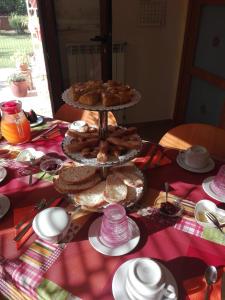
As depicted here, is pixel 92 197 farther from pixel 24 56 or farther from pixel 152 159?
pixel 24 56

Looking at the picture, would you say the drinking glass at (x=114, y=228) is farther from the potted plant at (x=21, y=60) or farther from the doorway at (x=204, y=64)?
the potted plant at (x=21, y=60)

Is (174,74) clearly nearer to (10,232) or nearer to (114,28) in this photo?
(114,28)

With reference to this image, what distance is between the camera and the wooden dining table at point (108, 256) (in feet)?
1.95

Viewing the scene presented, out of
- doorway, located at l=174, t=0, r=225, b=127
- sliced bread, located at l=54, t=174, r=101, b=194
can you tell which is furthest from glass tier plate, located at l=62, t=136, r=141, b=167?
doorway, located at l=174, t=0, r=225, b=127

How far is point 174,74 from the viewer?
2.54 metres

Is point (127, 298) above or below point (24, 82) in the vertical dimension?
above

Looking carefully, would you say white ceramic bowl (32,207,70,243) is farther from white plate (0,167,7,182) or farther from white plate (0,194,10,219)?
white plate (0,167,7,182)

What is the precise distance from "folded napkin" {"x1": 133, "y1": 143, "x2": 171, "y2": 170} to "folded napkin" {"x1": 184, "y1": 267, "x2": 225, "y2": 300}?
461 millimetres

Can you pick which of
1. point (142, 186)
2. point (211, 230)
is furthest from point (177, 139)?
point (211, 230)

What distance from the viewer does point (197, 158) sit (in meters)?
0.96

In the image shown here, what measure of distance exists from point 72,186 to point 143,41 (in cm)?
184

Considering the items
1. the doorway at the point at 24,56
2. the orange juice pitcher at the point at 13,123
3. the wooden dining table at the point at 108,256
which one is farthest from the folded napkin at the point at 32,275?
the doorway at the point at 24,56

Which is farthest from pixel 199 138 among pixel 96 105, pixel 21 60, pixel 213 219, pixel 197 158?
pixel 21 60

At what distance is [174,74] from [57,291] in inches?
91.6
